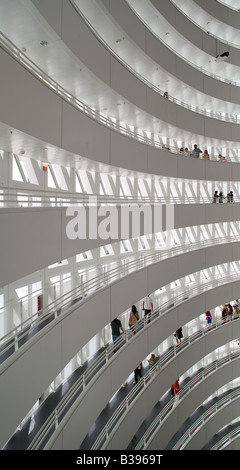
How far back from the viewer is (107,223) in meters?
10.1

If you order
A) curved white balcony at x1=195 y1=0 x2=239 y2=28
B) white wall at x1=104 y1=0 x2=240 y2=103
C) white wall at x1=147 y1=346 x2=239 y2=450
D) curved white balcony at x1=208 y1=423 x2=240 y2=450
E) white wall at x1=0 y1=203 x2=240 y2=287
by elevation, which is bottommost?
curved white balcony at x1=208 y1=423 x2=240 y2=450

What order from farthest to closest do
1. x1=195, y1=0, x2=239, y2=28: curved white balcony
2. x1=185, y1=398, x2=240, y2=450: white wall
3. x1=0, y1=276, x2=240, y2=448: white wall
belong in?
x1=195, y1=0, x2=239, y2=28: curved white balcony
x1=185, y1=398, x2=240, y2=450: white wall
x1=0, y1=276, x2=240, y2=448: white wall

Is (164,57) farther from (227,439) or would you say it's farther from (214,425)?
(227,439)

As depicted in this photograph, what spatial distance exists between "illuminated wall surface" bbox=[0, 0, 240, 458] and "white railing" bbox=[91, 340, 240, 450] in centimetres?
9

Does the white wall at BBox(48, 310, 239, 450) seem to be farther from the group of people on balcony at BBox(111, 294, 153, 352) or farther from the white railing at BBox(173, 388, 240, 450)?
the white railing at BBox(173, 388, 240, 450)

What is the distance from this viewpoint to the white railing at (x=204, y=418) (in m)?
16.3

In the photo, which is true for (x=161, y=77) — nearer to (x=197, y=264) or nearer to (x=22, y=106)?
(x=197, y=264)

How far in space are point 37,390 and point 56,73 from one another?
8.70 meters

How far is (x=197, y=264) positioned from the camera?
56.6ft

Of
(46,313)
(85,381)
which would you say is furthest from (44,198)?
(85,381)

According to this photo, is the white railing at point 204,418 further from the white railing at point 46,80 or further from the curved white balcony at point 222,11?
the curved white balcony at point 222,11

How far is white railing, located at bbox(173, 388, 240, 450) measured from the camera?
1631cm

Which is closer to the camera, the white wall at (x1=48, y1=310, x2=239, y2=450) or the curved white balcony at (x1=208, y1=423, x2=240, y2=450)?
the white wall at (x1=48, y1=310, x2=239, y2=450)

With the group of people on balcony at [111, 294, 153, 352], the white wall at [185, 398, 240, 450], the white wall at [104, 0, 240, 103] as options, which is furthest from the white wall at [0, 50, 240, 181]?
the white wall at [185, 398, 240, 450]
